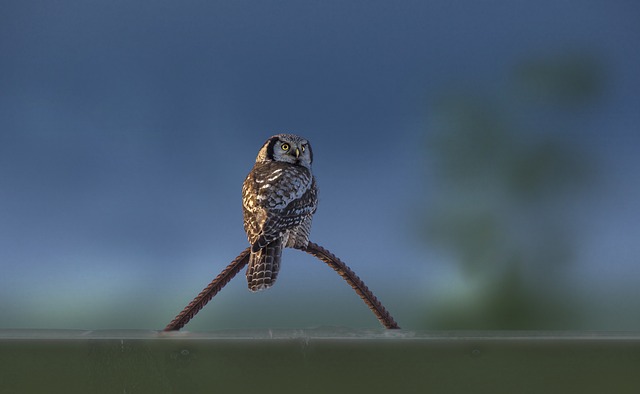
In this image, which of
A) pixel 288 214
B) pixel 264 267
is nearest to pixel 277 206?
pixel 288 214

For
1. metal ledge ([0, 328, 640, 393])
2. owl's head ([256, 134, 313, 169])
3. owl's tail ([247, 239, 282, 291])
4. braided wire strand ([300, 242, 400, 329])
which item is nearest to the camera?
metal ledge ([0, 328, 640, 393])

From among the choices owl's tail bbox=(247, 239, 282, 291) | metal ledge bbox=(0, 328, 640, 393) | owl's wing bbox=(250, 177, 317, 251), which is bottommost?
metal ledge bbox=(0, 328, 640, 393)

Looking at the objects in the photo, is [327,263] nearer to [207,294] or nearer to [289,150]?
[207,294]

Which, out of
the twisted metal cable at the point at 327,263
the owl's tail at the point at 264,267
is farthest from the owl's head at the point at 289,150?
the twisted metal cable at the point at 327,263

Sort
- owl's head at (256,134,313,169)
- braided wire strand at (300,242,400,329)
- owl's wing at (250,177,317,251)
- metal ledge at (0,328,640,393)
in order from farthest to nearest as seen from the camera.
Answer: owl's head at (256,134,313,169), owl's wing at (250,177,317,251), braided wire strand at (300,242,400,329), metal ledge at (0,328,640,393)

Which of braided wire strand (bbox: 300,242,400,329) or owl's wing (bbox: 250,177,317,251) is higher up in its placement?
owl's wing (bbox: 250,177,317,251)

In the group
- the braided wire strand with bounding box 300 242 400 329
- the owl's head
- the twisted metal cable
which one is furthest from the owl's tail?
the owl's head

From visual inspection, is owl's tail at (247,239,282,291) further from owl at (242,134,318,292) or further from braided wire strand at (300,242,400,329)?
braided wire strand at (300,242,400,329)

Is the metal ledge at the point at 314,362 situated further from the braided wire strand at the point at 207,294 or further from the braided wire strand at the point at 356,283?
the braided wire strand at the point at 356,283

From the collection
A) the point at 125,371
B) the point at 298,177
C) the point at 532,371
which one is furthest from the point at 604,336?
the point at 298,177
